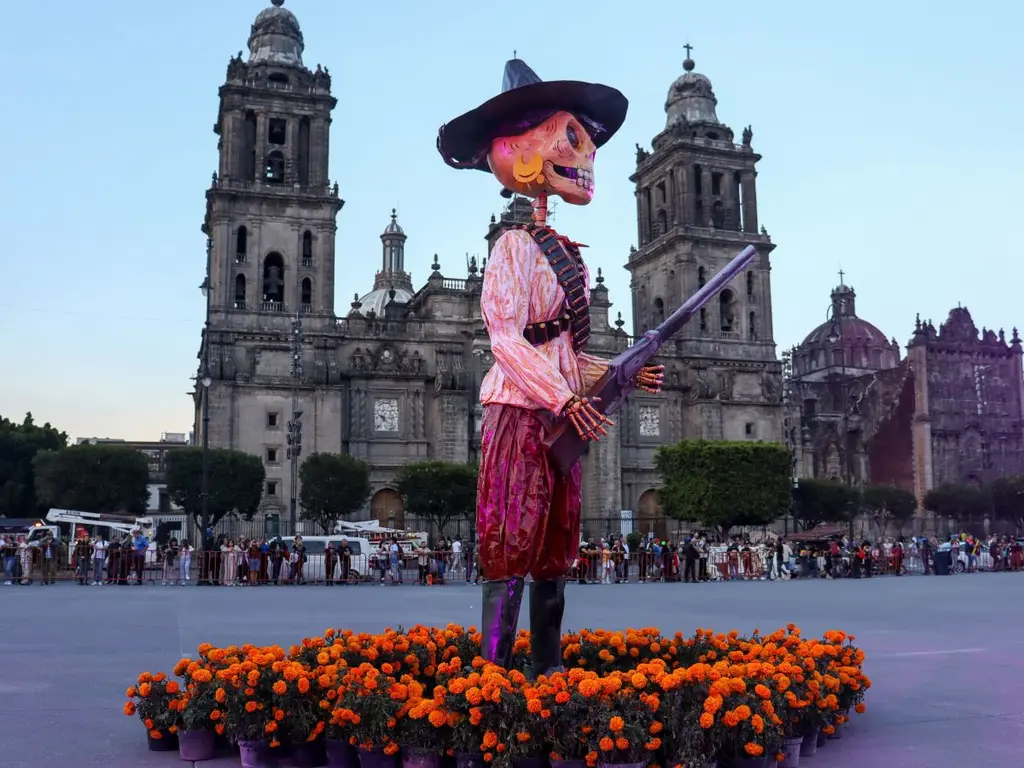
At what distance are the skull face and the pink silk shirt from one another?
0.35 m

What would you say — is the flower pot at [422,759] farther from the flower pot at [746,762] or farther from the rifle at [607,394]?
the rifle at [607,394]

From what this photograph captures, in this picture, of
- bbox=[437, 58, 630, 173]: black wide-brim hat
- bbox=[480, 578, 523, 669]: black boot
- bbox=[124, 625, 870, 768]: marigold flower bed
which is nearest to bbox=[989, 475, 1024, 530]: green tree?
bbox=[124, 625, 870, 768]: marigold flower bed

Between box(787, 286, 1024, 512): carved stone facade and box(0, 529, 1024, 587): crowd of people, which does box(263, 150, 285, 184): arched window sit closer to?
box(0, 529, 1024, 587): crowd of people

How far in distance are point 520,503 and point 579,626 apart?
6.75m

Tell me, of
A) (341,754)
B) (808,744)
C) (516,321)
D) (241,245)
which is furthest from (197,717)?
(241,245)

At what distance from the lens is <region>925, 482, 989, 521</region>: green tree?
5644 cm

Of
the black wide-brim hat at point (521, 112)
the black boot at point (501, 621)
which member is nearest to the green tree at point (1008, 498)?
the black wide-brim hat at point (521, 112)

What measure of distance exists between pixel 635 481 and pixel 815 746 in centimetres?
4559

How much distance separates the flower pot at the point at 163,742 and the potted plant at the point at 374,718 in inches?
39.2

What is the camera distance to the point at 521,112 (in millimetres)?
5539

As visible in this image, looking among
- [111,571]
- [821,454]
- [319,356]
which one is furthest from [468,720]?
[821,454]

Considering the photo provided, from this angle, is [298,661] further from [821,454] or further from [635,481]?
[821,454]

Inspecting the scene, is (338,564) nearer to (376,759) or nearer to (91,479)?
(91,479)

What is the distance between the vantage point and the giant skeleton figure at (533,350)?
4.84 m
